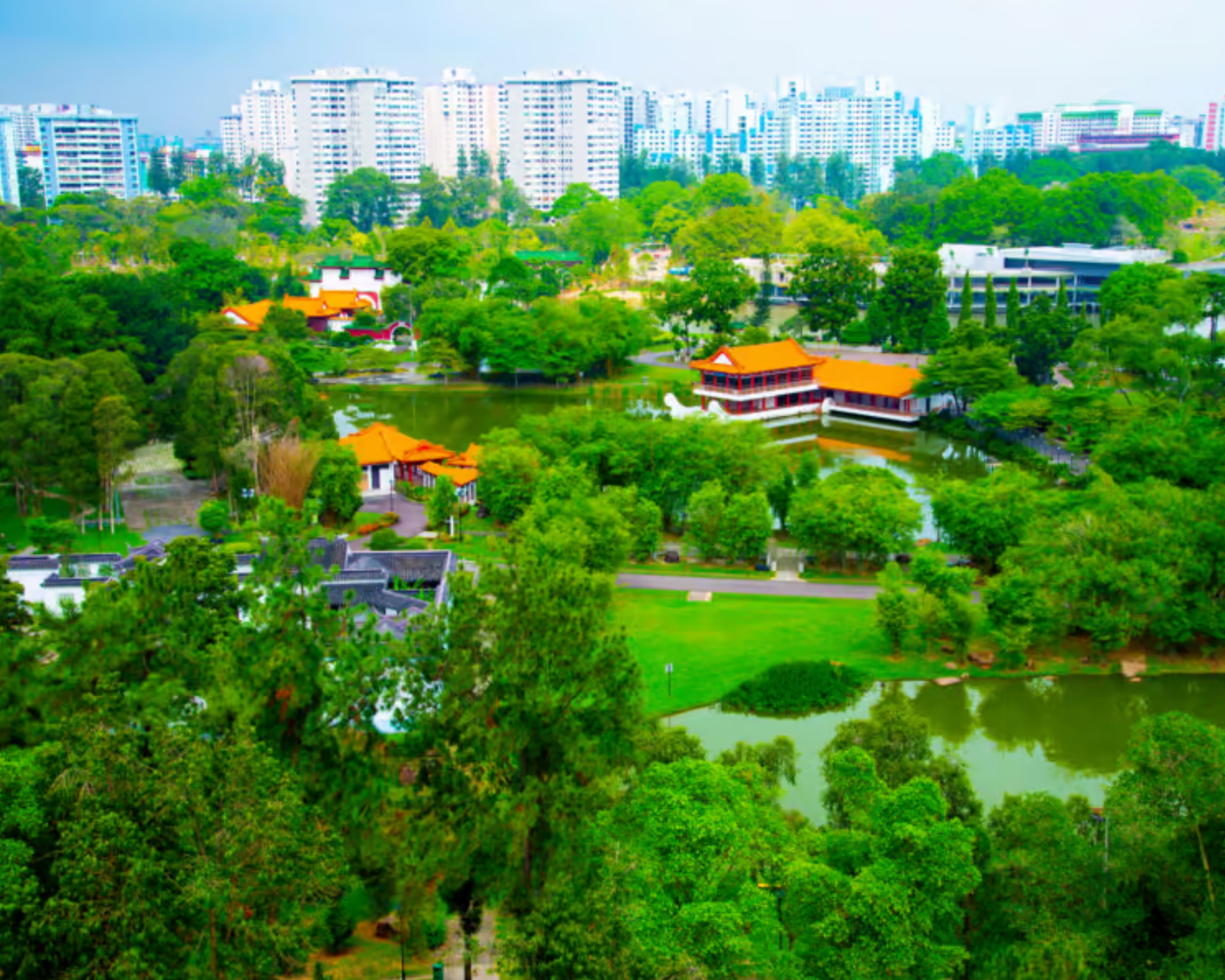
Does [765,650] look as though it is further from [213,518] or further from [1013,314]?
[1013,314]

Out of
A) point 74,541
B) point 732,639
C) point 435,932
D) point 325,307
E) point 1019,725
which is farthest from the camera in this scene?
point 325,307

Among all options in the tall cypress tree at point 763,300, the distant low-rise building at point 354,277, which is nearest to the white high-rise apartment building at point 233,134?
the distant low-rise building at point 354,277

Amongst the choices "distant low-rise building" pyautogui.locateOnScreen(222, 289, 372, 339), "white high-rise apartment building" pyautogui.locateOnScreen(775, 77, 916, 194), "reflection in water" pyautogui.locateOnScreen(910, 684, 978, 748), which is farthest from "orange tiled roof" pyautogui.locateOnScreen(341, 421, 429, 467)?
"white high-rise apartment building" pyautogui.locateOnScreen(775, 77, 916, 194)

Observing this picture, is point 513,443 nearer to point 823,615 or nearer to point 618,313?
point 823,615

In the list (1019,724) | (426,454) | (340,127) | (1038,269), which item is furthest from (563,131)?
(1019,724)

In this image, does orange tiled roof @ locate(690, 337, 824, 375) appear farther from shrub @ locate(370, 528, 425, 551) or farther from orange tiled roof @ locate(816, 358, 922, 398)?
shrub @ locate(370, 528, 425, 551)

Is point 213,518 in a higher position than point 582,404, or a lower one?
lower

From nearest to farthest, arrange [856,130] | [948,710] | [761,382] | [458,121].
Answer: [948,710], [761,382], [458,121], [856,130]
